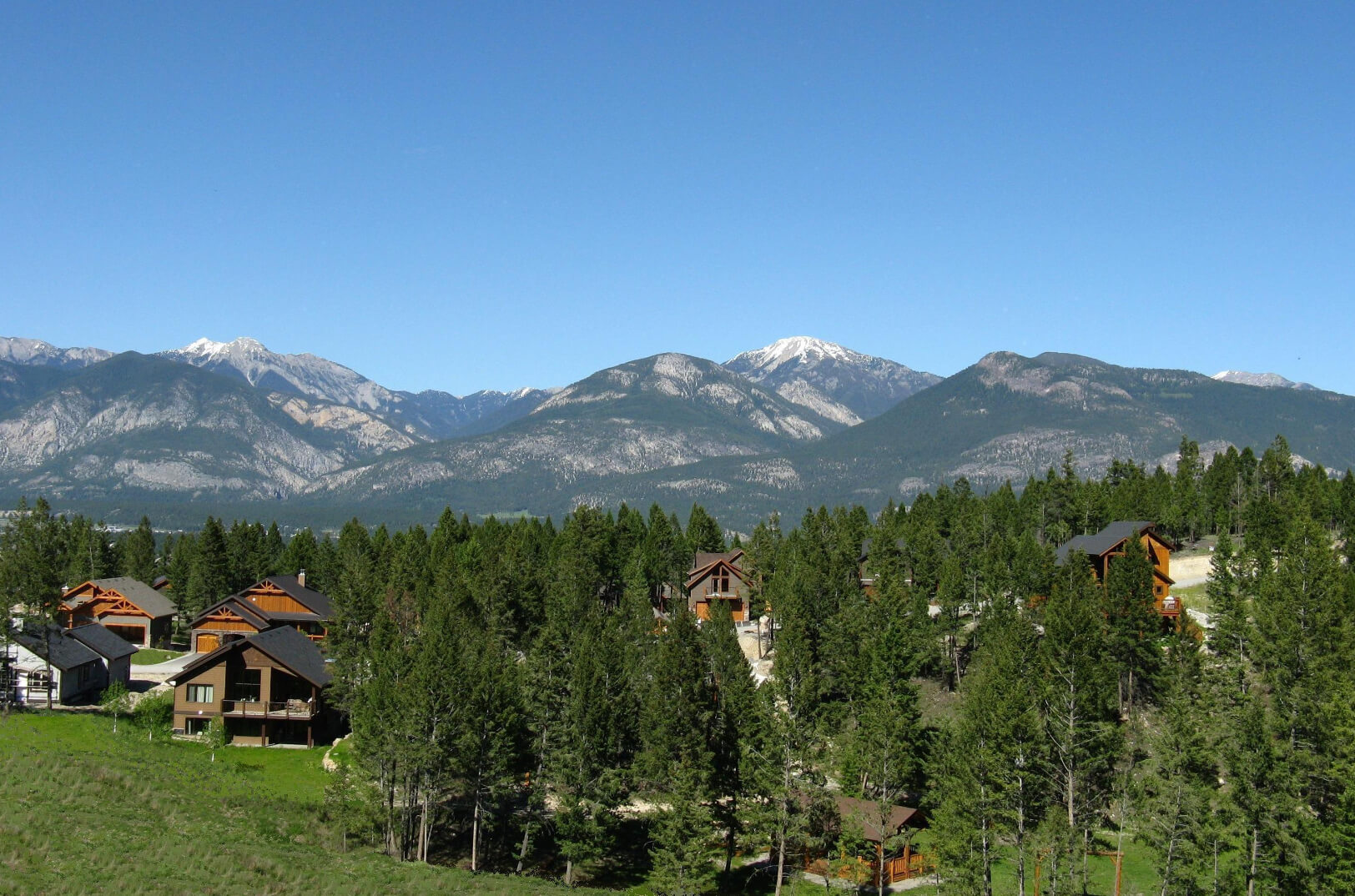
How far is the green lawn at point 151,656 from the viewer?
3740 inches

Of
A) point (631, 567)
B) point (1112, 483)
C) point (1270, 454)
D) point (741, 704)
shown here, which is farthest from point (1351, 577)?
point (1112, 483)

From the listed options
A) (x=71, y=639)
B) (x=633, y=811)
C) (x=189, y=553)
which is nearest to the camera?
(x=633, y=811)

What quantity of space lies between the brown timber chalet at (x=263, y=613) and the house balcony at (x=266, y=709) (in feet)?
78.9

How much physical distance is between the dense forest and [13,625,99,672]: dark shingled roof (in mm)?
2997

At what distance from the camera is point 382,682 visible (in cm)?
5241

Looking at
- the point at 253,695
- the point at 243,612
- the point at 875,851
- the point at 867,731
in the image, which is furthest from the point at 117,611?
the point at 875,851

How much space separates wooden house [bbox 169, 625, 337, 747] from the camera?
69438 millimetres

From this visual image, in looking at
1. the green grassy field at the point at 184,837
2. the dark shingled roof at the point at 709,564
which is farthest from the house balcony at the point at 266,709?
the dark shingled roof at the point at 709,564

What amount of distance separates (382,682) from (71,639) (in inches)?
1591

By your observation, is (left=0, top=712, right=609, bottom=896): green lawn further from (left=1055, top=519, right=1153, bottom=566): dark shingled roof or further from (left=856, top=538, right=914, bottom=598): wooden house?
(left=1055, top=519, right=1153, bottom=566): dark shingled roof

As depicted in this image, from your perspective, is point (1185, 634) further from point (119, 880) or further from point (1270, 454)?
point (1270, 454)

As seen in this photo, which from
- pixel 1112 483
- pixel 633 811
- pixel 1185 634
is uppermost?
pixel 1112 483

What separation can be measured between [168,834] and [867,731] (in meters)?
32.9

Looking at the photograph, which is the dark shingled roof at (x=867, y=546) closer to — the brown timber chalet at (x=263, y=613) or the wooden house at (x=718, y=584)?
the wooden house at (x=718, y=584)
